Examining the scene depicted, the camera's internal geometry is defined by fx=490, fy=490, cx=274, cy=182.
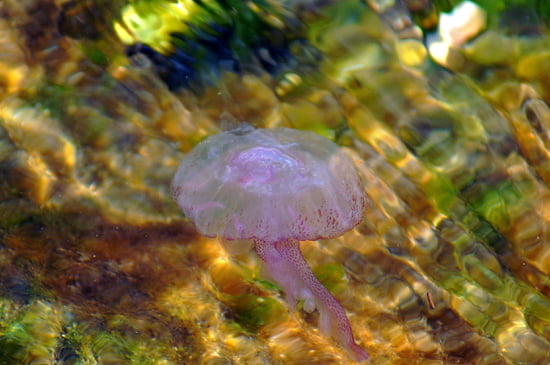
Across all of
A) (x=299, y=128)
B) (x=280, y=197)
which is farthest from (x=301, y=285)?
(x=299, y=128)

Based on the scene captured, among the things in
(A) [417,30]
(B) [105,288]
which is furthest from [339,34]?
(B) [105,288]

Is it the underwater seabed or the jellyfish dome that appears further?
the underwater seabed

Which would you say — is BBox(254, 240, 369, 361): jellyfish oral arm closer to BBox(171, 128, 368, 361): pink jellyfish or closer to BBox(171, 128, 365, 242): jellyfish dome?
BBox(171, 128, 368, 361): pink jellyfish

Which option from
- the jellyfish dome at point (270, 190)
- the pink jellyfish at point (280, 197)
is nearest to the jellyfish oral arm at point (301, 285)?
the pink jellyfish at point (280, 197)

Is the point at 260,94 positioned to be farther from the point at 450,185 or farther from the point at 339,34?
the point at 450,185

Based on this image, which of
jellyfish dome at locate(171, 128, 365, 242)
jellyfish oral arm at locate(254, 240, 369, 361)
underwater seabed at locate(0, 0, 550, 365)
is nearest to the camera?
jellyfish dome at locate(171, 128, 365, 242)

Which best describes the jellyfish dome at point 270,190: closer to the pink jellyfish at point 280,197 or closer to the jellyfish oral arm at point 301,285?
the pink jellyfish at point 280,197

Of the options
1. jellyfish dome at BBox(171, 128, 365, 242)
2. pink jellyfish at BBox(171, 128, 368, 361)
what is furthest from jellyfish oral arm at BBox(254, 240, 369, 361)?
jellyfish dome at BBox(171, 128, 365, 242)
